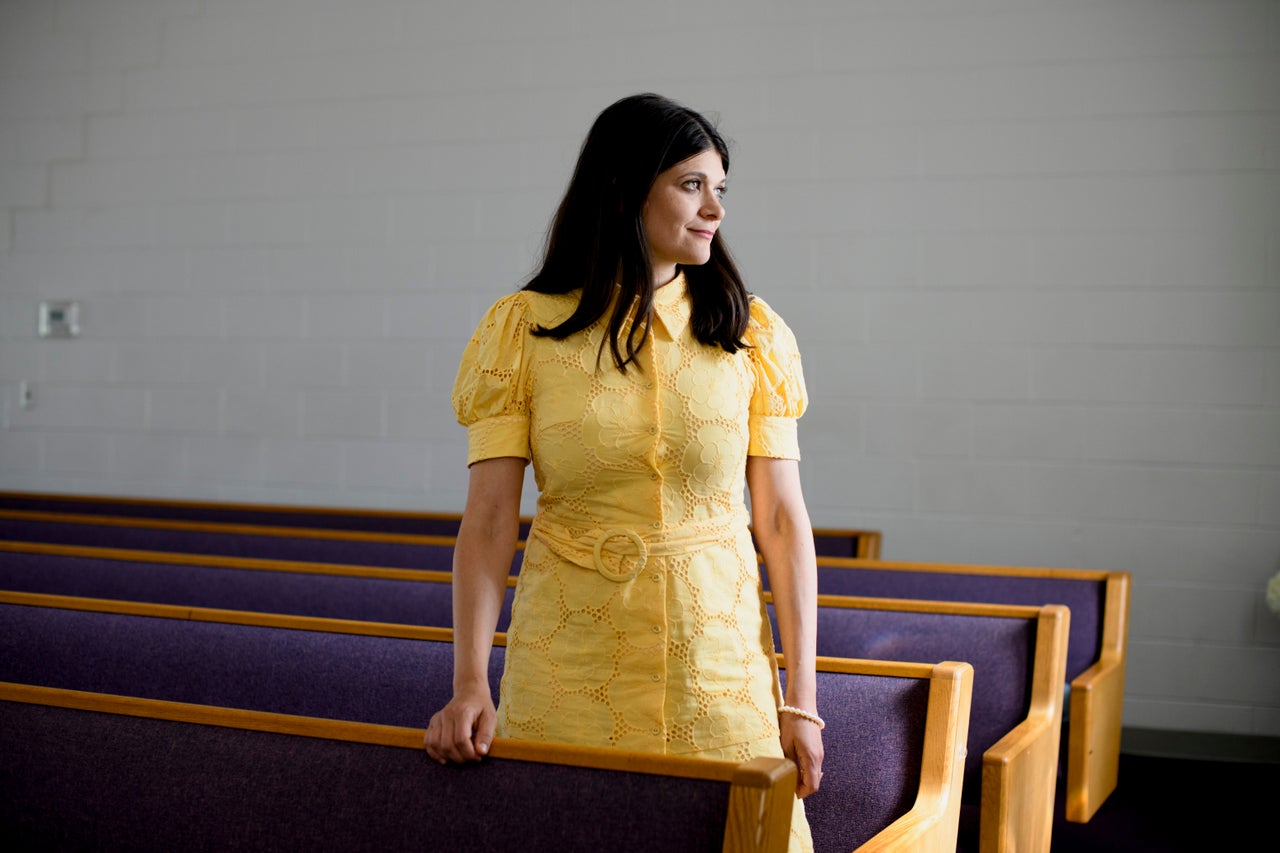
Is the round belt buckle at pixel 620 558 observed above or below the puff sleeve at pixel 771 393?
below

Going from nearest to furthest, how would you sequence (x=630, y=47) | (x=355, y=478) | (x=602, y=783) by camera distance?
(x=602, y=783)
(x=630, y=47)
(x=355, y=478)

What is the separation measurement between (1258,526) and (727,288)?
2896 mm

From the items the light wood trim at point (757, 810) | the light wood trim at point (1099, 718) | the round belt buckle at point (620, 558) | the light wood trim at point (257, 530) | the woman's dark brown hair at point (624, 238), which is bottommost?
the light wood trim at point (1099, 718)

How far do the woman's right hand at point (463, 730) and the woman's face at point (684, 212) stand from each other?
1.66 feet

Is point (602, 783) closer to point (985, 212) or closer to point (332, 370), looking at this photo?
point (985, 212)

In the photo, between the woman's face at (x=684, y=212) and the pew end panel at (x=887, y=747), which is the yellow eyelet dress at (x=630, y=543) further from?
the pew end panel at (x=887, y=747)

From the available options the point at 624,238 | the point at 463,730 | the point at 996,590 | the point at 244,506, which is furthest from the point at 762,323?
the point at 244,506

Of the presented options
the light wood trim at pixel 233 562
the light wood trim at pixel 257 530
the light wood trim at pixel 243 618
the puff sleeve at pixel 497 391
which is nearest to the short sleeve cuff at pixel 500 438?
the puff sleeve at pixel 497 391

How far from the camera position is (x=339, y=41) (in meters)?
4.68

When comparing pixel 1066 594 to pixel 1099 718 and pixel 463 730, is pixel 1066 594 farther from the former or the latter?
pixel 463 730

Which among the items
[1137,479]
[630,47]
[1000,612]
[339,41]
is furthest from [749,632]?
[339,41]

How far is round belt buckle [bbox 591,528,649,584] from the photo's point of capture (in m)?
1.38

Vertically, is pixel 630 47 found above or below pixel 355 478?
above

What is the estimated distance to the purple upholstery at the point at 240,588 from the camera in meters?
2.69
